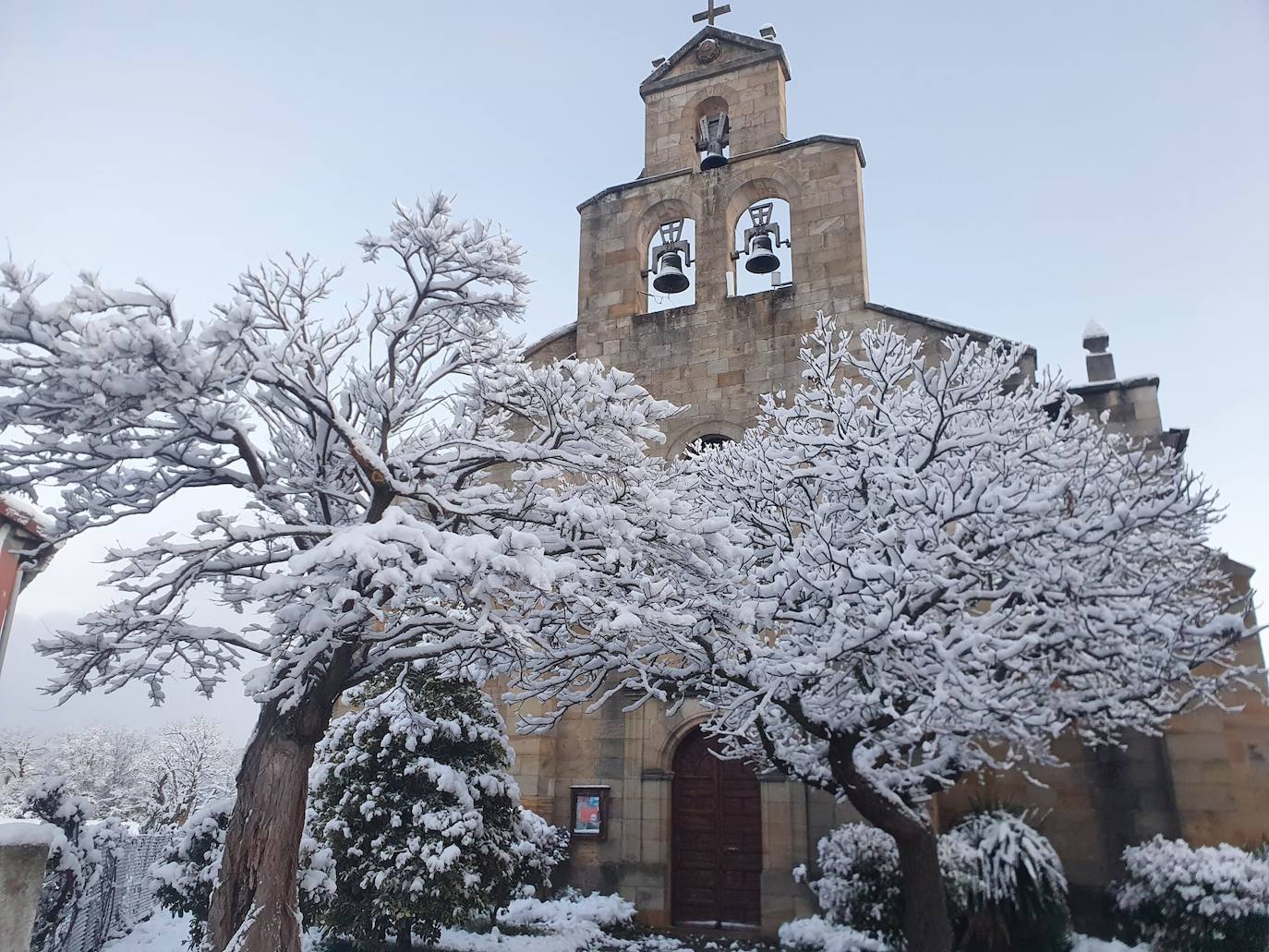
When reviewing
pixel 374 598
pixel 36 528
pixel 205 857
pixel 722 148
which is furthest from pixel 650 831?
pixel 722 148

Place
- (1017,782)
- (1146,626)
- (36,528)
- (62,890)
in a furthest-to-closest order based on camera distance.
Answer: (1017,782)
(62,890)
(1146,626)
(36,528)

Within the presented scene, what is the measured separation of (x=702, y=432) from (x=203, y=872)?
376 inches

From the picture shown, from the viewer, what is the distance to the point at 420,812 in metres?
10.7

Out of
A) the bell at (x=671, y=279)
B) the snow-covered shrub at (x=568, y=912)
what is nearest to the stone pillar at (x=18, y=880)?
the snow-covered shrub at (x=568, y=912)

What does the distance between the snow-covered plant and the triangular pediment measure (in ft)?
51.7

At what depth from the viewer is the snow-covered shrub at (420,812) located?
33.6 feet

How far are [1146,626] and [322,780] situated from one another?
988 centimetres

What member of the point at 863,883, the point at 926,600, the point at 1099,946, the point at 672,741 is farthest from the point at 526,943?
the point at 926,600

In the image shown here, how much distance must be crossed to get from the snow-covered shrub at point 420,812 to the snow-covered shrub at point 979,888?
13.6ft

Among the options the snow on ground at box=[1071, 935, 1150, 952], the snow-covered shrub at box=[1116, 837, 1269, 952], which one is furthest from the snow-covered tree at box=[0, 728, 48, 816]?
the snow-covered shrub at box=[1116, 837, 1269, 952]

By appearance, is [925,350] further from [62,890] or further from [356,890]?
[62,890]

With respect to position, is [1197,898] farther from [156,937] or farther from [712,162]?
[712,162]

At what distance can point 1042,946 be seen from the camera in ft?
35.5

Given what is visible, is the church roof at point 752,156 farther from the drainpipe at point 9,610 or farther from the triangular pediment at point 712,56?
the drainpipe at point 9,610
